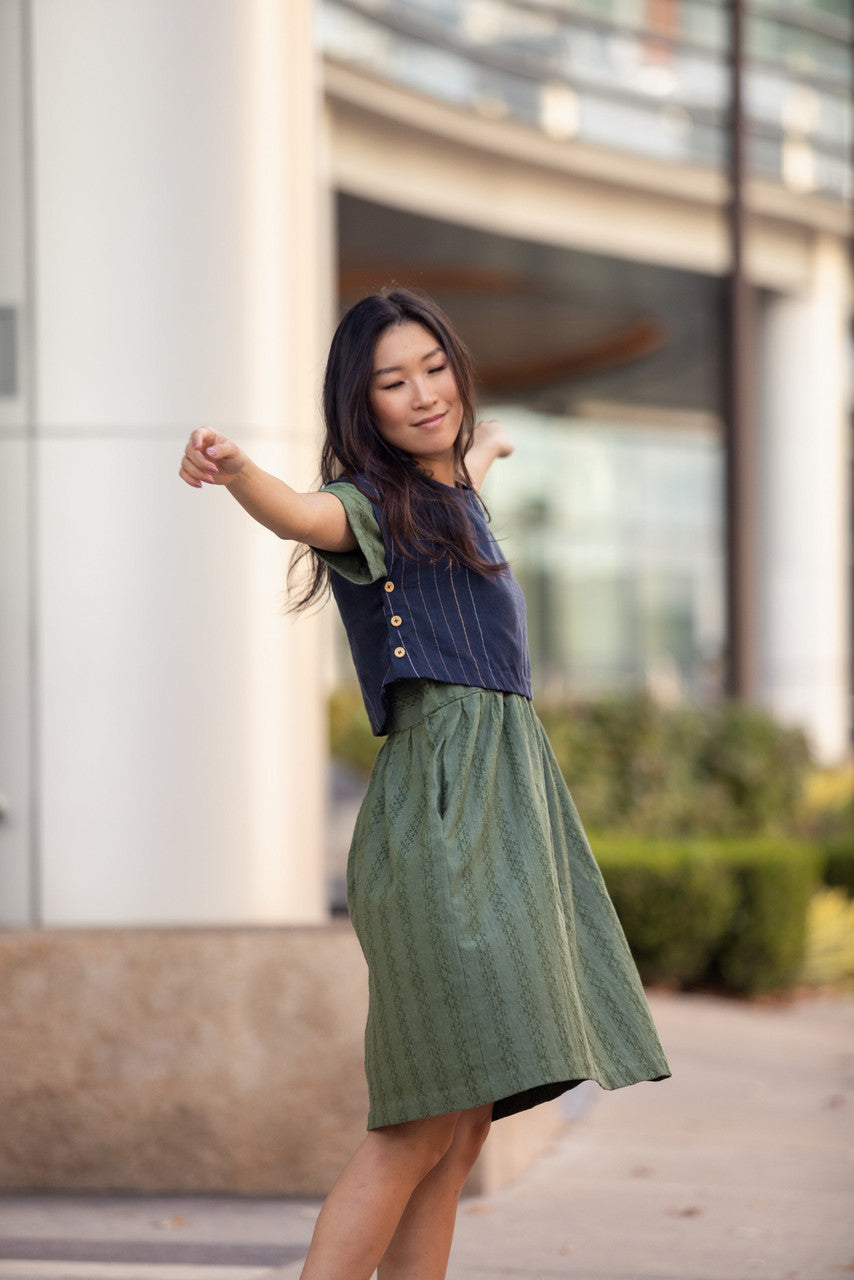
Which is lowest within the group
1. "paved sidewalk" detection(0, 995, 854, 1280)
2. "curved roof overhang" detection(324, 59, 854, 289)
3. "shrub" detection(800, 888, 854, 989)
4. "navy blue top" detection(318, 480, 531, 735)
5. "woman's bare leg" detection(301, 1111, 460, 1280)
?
"shrub" detection(800, 888, 854, 989)

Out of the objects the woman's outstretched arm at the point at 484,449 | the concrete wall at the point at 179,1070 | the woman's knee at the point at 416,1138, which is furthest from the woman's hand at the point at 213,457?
the concrete wall at the point at 179,1070

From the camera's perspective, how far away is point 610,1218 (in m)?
3.95

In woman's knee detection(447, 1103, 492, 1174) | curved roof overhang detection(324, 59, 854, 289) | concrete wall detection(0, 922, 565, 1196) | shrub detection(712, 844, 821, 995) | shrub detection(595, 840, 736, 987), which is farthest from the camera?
curved roof overhang detection(324, 59, 854, 289)

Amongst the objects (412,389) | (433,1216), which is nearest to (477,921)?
(433,1216)

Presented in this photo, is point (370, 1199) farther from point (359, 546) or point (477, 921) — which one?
point (359, 546)

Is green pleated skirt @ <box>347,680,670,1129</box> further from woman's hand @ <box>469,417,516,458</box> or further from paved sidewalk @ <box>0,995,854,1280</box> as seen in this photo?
paved sidewalk @ <box>0,995,854,1280</box>

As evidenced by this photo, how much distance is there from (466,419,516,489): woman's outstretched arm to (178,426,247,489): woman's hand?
700 mm

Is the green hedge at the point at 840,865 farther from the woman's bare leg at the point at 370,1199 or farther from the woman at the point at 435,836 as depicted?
the woman's bare leg at the point at 370,1199

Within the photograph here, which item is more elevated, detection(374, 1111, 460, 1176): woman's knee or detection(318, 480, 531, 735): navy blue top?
detection(318, 480, 531, 735): navy blue top

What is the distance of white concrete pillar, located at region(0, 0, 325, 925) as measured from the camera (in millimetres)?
4309

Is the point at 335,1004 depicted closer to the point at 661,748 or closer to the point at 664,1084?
the point at 664,1084

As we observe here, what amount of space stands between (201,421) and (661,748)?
5.19 metres

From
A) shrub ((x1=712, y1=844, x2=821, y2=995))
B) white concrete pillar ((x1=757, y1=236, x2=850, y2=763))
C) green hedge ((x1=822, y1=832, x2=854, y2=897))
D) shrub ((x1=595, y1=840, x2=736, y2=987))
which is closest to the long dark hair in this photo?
shrub ((x1=595, y1=840, x2=736, y2=987))

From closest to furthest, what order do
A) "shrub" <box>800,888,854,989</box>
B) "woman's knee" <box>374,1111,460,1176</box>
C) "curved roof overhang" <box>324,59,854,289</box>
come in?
"woman's knee" <box>374,1111,460,1176</box> → "shrub" <box>800,888,854,989</box> → "curved roof overhang" <box>324,59,854,289</box>
